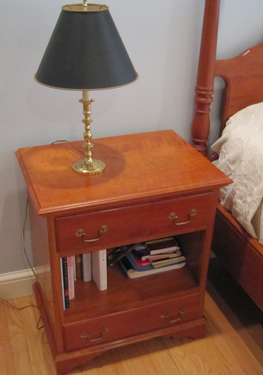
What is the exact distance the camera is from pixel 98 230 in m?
1.21

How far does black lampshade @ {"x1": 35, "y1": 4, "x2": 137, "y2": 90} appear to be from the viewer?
1.03 metres

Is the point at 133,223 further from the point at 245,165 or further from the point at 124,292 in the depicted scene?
the point at 245,165

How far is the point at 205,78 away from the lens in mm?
1532

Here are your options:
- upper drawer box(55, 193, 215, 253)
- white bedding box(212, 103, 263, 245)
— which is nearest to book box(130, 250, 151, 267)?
upper drawer box(55, 193, 215, 253)

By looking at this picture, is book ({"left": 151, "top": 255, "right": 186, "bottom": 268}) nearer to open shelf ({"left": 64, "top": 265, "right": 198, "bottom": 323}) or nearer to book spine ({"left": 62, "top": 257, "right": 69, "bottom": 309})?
open shelf ({"left": 64, "top": 265, "right": 198, "bottom": 323})

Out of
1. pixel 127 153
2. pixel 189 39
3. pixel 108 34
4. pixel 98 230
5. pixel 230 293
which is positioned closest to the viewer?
pixel 108 34

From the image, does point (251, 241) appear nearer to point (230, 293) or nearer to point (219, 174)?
point (219, 174)

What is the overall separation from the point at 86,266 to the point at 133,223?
1.08 ft

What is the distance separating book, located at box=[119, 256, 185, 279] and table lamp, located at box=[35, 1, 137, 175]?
73 centimetres

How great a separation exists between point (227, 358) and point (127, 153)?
33.3 inches

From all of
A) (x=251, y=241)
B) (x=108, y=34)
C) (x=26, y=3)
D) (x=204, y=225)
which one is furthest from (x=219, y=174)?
(x=26, y=3)

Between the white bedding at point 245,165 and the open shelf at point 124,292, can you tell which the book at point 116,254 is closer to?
the open shelf at point 124,292

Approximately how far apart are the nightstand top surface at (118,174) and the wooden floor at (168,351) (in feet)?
2.16

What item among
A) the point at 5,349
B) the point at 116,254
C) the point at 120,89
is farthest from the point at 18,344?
the point at 120,89
